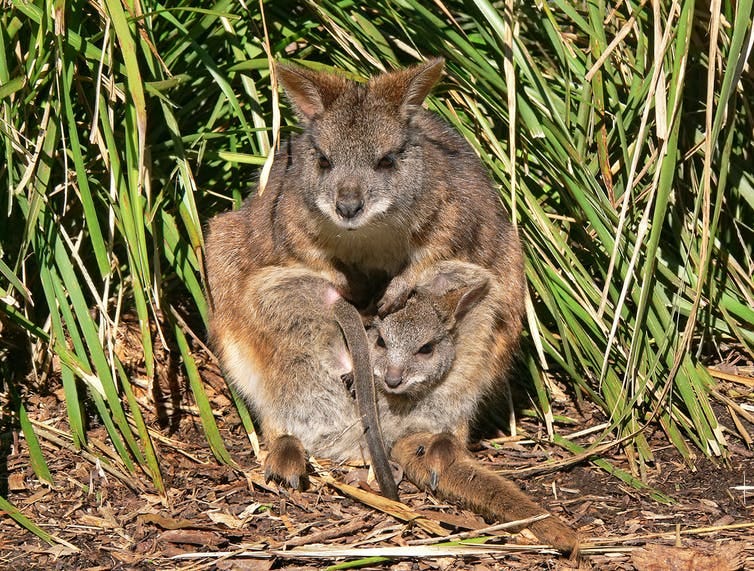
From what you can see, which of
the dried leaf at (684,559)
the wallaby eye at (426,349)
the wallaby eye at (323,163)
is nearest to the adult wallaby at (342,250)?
the wallaby eye at (323,163)

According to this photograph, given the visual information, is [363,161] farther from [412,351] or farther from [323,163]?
[412,351]

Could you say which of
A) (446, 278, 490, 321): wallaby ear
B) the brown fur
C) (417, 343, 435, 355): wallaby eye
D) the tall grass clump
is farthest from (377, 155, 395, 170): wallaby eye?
the brown fur

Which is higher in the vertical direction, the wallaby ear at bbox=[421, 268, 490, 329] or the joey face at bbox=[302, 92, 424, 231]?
the joey face at bbox=[302, 92, 424, 231]

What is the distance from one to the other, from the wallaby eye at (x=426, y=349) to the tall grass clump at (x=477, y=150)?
25.2 inches

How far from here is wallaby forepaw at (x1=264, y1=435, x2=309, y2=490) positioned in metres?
4.32

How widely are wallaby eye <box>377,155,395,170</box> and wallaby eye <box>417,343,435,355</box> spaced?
0.77m

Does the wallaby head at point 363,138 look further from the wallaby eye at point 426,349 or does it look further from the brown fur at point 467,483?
the brown fur at point 467,483

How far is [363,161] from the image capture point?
4.36 meters

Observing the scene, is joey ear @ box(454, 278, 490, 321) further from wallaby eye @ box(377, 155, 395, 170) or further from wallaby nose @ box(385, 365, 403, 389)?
wallaby eye @ box(377, 155, 395, 170)

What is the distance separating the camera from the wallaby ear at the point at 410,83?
4.38m

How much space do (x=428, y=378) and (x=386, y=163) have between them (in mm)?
931

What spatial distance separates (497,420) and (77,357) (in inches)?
80.1

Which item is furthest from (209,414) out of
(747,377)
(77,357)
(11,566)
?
(747,377)

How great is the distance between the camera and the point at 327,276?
15.2ft
